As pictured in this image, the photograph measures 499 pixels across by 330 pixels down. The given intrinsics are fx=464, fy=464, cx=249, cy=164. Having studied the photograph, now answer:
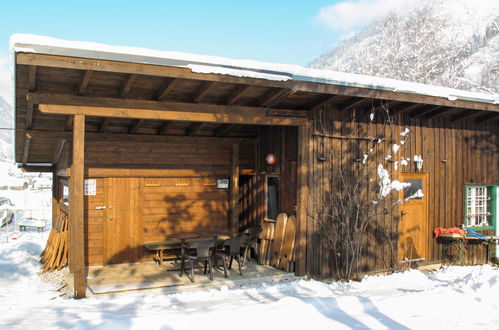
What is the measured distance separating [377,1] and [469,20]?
59417mm

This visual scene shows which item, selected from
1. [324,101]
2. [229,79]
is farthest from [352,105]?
[229,79]

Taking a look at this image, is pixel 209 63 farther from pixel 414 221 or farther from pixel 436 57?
pixel 436 57

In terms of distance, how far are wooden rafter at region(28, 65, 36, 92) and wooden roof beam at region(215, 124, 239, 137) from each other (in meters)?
4.11

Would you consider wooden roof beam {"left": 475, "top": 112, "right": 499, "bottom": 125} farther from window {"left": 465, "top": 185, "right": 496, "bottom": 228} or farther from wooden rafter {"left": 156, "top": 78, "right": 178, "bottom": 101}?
wooden rafter {"left": 156, "top": 78, "right": 178, "bottom": 101}

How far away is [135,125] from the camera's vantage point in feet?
29.0

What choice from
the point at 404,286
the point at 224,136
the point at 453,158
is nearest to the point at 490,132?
the point at 453,158

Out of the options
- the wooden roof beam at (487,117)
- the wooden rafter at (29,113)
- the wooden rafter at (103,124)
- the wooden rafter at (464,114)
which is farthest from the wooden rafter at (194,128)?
the wooden roof beam at (487,117)

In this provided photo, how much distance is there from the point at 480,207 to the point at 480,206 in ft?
0.08

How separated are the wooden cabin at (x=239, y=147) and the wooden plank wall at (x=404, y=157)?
3cm

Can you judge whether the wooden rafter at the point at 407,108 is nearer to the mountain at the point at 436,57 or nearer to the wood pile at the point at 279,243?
the wood pile at the point at 279,243

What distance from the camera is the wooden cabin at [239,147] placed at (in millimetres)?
6414

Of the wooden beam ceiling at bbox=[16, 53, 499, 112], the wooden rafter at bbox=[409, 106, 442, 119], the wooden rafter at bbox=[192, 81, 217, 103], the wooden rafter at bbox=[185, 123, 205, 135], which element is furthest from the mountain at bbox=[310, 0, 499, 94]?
the wooden rafter at bbox=[192, 81, 217, 103]

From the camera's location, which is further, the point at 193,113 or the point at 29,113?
the point at 29,113

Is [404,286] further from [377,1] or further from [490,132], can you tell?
[377,1]
